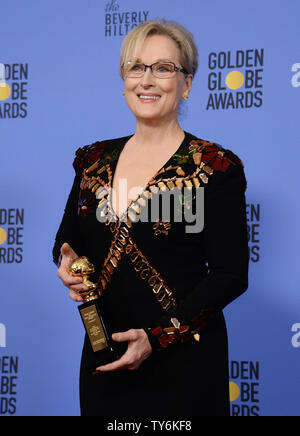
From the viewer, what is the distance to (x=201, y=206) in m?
1.55

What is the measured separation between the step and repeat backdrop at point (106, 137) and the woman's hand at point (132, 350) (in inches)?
43.4

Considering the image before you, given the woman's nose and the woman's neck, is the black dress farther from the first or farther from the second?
the woman's nose

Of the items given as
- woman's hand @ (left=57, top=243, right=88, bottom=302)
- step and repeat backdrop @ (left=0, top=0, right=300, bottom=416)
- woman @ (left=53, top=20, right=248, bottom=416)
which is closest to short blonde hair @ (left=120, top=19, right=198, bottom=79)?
woman @ (left=53, top=20, right=248, bottom=416)

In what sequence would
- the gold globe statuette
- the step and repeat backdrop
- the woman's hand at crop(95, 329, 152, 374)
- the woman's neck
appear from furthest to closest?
the step and repeat backdrop < the woman's neck < the gold globe statuette < the woman's hand at crop(95, 329, 152, 374)

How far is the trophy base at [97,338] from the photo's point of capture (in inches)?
58.9

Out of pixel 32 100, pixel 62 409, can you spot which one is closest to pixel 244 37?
pixel 32 100

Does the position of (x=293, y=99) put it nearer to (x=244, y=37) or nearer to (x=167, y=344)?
(x=244, y=37)

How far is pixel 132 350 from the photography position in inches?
57.3

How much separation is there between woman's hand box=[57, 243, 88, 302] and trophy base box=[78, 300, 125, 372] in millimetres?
58

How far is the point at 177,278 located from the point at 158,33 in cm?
60

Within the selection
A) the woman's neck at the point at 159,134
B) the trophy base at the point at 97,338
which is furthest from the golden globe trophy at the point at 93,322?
the woman's neck at the point at 159,134

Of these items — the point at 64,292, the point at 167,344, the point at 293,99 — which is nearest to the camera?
the point at 167,344

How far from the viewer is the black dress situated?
152cm

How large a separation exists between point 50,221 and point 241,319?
0.88 m
